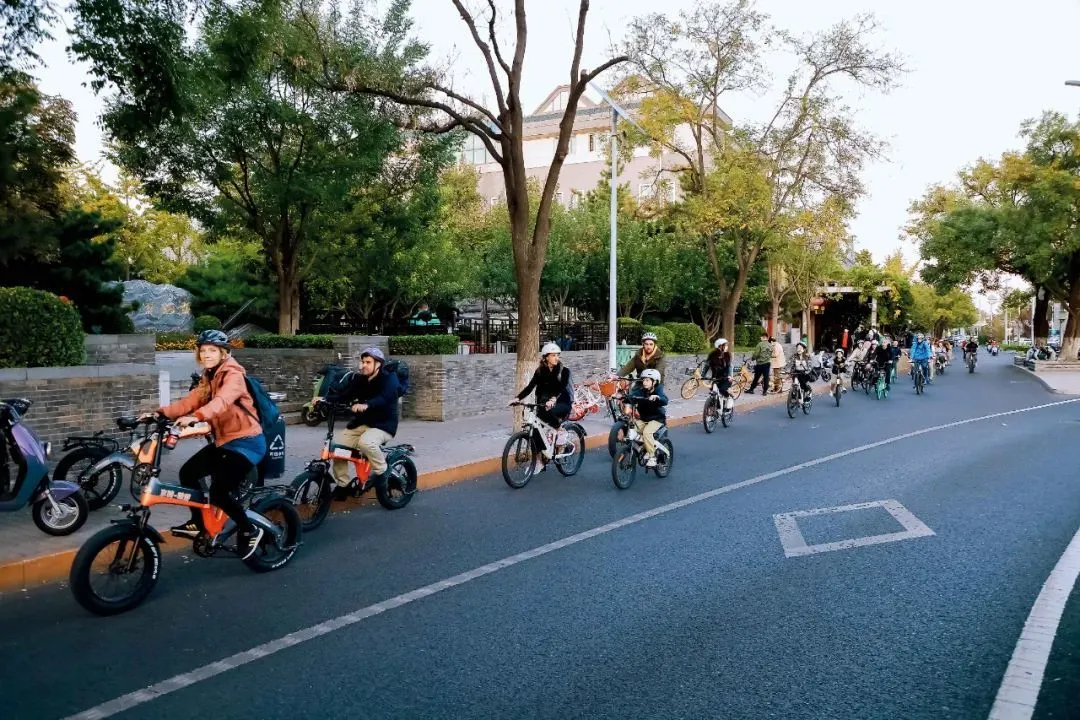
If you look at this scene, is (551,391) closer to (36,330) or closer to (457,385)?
(36,330)

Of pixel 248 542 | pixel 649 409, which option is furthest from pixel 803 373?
pixel 248 542

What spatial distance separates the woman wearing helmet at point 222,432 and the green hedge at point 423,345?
1090cm

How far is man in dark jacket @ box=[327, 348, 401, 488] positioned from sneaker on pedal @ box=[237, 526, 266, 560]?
1.99 meters

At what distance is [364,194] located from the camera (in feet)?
69.7

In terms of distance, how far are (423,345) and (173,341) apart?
15.3 metres

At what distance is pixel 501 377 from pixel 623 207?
59.3 feet

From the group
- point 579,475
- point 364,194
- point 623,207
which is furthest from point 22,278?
point 623,207

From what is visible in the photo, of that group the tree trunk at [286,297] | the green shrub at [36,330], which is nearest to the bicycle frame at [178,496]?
the green shrub at [36,330]

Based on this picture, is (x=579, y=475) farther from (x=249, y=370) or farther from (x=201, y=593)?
(x=249, y=370)

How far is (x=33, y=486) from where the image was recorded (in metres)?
7.10

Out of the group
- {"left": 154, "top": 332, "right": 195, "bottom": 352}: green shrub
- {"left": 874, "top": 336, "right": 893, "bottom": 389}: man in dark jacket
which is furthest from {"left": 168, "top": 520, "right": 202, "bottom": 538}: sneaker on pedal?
{"left": 154, "top": 332, "right": 195, "bottom": 352}: green shrub

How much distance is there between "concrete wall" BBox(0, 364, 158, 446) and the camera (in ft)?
33.8

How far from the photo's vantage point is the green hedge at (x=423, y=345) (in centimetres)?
1697

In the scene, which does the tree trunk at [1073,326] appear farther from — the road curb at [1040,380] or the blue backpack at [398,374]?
the blue backpack at [398,374]
